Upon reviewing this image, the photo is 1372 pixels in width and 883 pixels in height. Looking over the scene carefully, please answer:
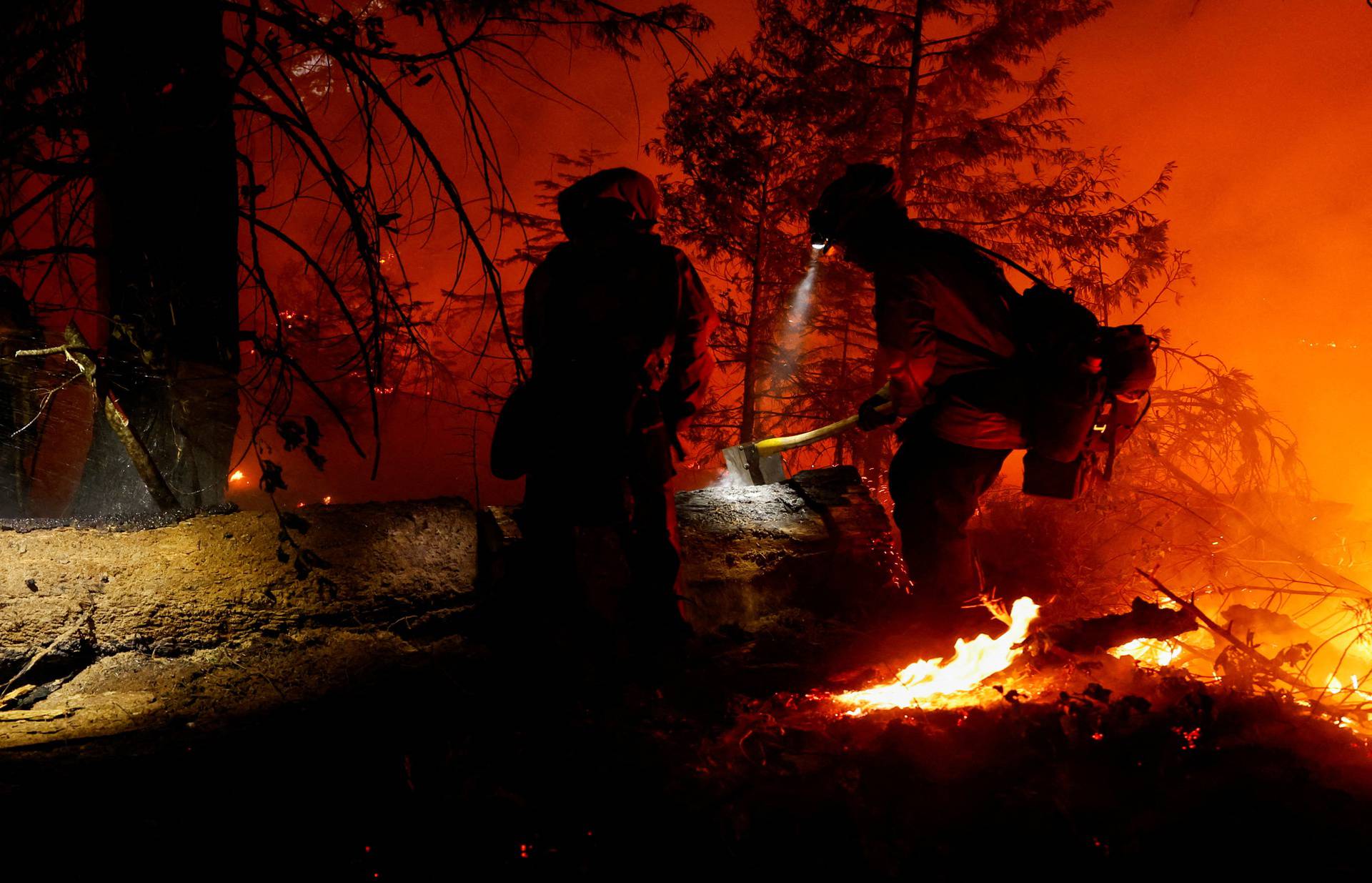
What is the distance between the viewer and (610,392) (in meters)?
3.95

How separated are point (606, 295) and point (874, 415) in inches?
76.7

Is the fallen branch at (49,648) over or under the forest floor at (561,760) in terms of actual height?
over

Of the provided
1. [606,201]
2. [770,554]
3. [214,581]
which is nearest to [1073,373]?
[770,554]

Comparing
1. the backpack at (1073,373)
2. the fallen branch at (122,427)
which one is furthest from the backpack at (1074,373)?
the fallen branch at (122,427)

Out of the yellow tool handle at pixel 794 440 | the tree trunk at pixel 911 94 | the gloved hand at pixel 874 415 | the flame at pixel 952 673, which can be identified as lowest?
the flame at pixel 952 673

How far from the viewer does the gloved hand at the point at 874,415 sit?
15.7ft

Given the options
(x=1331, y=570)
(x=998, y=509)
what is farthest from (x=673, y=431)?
(x=1331, y=570)

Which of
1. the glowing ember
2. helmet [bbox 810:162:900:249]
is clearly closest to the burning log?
the glowing ember

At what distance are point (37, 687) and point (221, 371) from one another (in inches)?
85.0

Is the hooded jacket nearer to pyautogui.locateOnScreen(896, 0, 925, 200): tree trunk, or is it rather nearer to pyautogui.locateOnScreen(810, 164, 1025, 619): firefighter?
pyautogui.locateOnScreen(810, 164, 1025, 619): firefighter

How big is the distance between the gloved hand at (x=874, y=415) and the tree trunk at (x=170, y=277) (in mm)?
3954

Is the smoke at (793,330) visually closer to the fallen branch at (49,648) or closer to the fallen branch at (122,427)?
the fallen branch at (122,427)

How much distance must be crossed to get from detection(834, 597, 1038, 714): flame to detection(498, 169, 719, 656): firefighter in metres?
1.06

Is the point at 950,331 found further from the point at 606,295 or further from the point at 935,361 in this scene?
the point at 606,295
